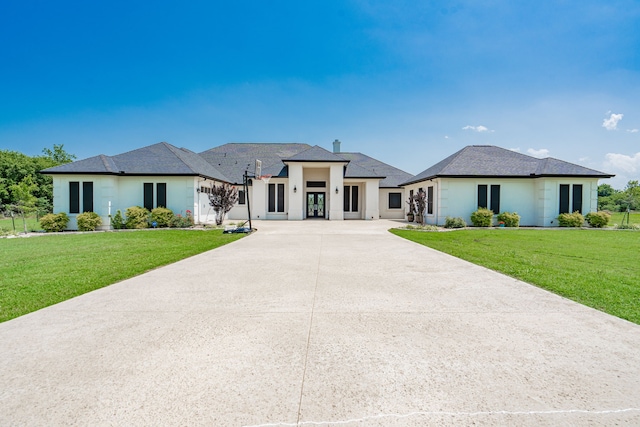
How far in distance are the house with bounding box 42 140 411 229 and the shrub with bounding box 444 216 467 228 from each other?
8.55 meters

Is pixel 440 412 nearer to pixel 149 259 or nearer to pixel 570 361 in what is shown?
pixel 570 361

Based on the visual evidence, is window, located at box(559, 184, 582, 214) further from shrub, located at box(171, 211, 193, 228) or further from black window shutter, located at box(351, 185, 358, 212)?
shrub, located at box(171, 211, 193, 228)

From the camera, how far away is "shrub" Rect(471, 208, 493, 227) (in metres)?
20.4

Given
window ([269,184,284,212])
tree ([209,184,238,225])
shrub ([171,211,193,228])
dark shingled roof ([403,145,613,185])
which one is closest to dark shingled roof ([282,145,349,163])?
window ([269,184,284,212])

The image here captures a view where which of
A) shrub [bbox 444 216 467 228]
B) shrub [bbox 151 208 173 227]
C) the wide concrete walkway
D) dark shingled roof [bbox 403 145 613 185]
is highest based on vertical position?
dark shingled roof [bbox 403 145 613 185]

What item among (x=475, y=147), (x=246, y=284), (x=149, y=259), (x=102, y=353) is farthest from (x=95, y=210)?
(x=475, y=147)

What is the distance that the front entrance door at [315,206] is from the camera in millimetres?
29469

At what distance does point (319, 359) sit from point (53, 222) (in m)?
21.9

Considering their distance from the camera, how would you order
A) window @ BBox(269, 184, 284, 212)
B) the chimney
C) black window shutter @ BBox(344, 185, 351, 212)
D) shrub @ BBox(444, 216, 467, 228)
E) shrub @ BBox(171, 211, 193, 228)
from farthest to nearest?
the chimney, black window shutter @ BBox(344, 185, 351, 212), window @ BBox(269, 184, 284, 212), shrub @ BBox(444, 216, 467, 228), shrub @ BBox(171, 211, 193, 228)

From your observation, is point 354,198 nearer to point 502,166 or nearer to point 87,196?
point 502,166

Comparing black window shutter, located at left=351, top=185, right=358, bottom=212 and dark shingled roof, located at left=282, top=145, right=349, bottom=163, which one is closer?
dark shingled roof, located at left=282, top=145, right=349, bottom=163

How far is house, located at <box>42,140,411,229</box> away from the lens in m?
19.3

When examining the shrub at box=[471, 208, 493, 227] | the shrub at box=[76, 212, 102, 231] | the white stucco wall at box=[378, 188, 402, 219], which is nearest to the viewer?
the shrub at box=[76, 212, 102, 231]

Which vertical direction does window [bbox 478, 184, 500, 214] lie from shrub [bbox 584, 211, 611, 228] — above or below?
above
